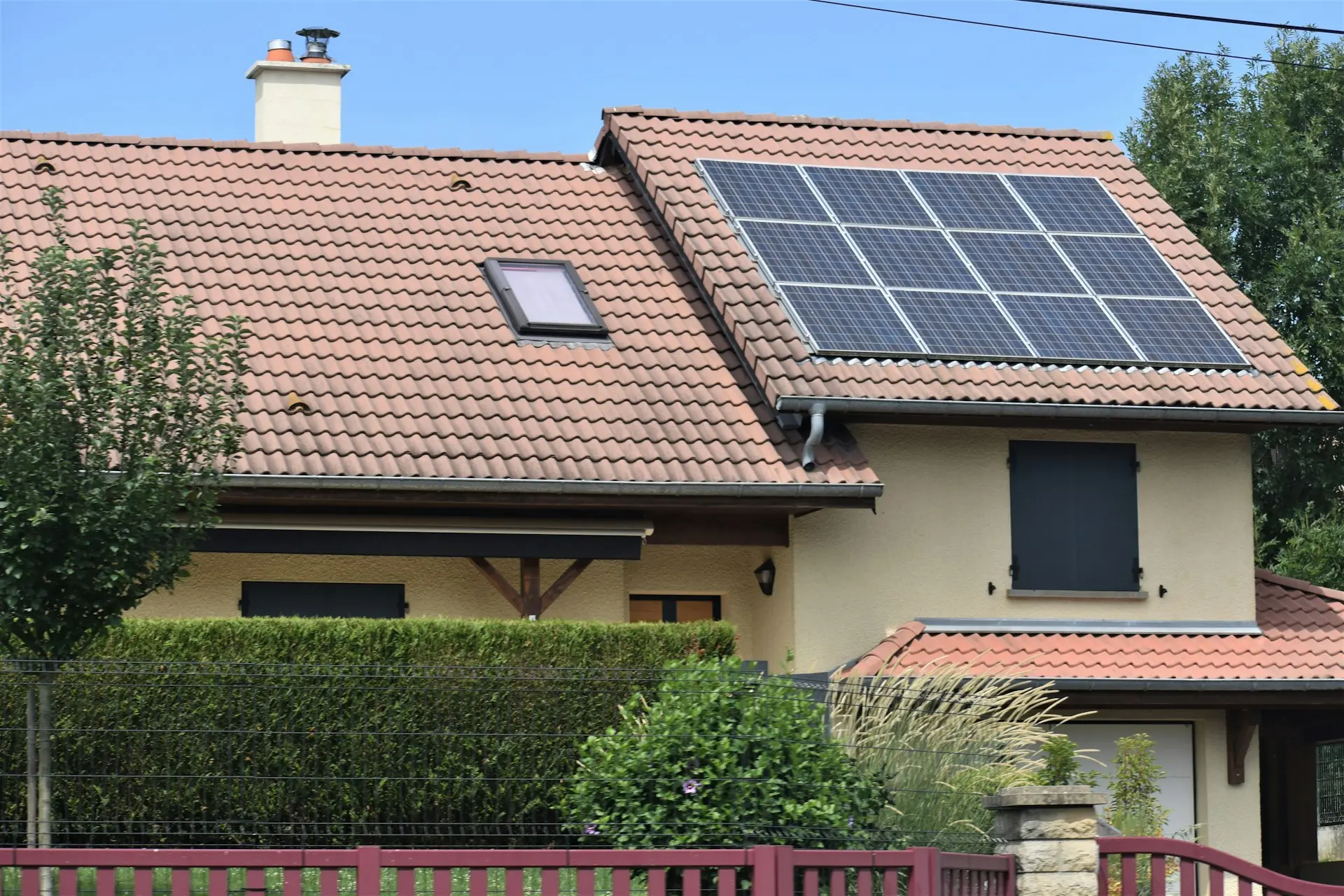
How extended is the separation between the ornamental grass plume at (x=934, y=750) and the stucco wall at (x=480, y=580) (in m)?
3.65

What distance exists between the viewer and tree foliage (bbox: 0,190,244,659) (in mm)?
11438

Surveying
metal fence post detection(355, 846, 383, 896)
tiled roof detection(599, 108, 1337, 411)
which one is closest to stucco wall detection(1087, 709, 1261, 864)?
tiled roof detection(599, 108, 1337, 411)

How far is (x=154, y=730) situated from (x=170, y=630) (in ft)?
6.09

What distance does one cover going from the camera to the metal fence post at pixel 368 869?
392 inches

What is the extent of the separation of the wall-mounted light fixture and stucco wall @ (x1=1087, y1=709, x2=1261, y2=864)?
3.25 metres

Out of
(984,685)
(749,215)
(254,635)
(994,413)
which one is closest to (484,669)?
(254,635)

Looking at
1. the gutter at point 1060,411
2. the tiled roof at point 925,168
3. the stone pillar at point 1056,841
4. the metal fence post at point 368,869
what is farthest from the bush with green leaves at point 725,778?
the tiled roof at point 925,168

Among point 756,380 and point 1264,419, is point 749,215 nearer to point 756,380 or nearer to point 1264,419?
point 756,380

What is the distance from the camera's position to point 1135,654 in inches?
676

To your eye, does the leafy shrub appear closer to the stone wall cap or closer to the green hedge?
the stone wall cap

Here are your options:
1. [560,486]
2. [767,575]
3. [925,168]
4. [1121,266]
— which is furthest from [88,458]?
[925,168]

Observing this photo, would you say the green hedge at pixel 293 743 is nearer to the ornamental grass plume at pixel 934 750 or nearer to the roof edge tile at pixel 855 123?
the ornamental grass plume at pixel 934 750

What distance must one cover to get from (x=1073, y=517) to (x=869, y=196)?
13.3ft

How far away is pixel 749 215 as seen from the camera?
19.2m
